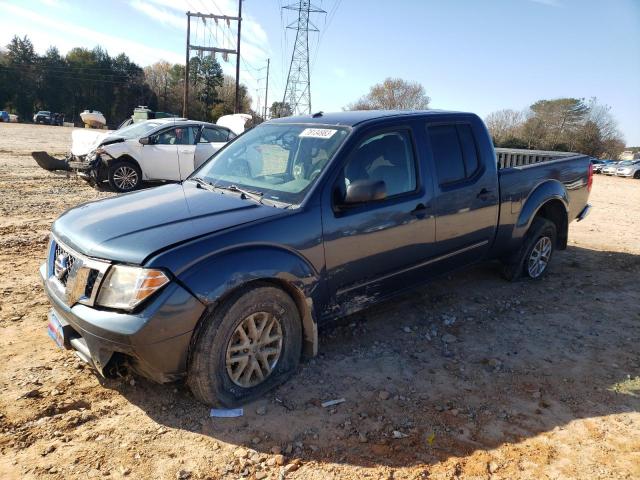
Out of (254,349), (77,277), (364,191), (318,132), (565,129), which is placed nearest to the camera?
(77,277)

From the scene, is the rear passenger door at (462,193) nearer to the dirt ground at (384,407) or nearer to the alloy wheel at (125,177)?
the dirt ground at (384,407)

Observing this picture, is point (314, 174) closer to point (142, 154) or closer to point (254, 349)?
point (254, 349)

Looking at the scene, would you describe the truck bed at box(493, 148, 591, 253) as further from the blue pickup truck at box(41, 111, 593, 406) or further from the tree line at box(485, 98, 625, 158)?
the tree line at box(485, 98, 625, 158)

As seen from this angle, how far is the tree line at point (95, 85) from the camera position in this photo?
67.6 meters

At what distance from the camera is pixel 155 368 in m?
2.63

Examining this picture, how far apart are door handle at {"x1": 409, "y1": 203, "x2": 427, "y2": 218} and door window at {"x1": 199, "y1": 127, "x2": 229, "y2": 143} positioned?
8.74m

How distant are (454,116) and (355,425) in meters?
2.98

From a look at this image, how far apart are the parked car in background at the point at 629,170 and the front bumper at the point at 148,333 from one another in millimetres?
37020

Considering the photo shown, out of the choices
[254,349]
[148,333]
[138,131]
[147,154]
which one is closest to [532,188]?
[254,349]

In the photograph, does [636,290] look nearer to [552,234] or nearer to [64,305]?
[552,234]

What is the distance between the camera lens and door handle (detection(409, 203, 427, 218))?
3785mm

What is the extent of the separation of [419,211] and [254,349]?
1757 millimetres

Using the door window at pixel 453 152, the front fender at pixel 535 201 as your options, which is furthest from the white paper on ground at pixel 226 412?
the front fender at pixel 535 201

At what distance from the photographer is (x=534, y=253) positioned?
17.8ft
